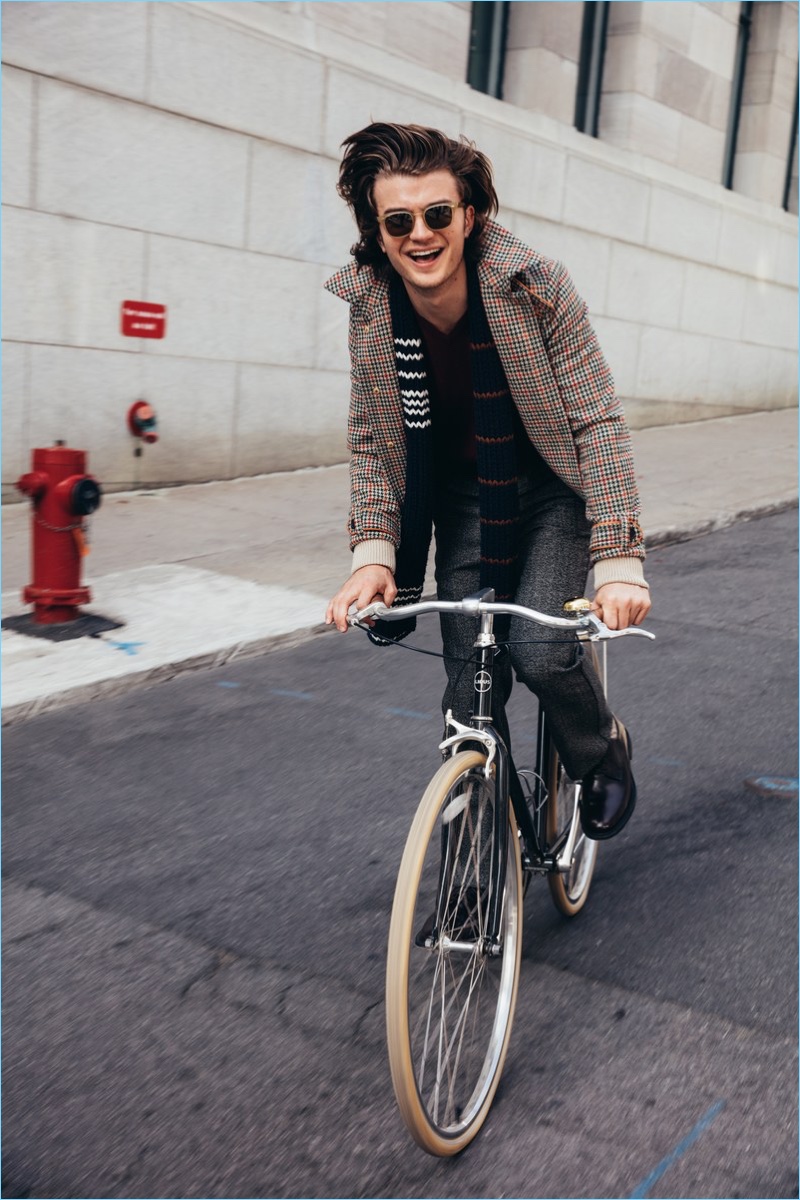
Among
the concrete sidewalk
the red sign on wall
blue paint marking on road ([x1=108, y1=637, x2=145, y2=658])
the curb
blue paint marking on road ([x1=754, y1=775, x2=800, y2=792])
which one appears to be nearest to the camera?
blue paint marking on road ([x1=754, y1=775, x2=800, y2=792])

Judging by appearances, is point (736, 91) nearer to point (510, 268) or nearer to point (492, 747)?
point (510, 268)

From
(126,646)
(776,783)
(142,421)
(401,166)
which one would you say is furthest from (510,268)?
(142,421)

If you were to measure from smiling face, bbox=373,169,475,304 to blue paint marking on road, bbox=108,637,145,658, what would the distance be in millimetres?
3820

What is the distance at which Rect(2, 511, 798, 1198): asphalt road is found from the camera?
2.69 metres

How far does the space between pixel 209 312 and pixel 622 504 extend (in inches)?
311

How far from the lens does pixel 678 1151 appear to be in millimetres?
2705

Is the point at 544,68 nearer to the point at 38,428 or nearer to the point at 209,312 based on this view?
the point at 209,312

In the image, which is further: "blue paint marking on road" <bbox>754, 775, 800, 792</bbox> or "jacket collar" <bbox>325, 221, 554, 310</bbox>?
"blue paint marking on road" <bbox>754, 775, 800, 792</bbox>

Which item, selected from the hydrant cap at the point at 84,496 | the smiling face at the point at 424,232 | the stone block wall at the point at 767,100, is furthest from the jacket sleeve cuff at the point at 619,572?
the stone block wall at the point at 767,100

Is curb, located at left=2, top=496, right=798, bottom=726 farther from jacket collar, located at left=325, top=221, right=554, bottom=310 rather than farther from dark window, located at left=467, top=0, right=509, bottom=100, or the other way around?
dark window, located at left=467, top=0, right=509, bottom=100

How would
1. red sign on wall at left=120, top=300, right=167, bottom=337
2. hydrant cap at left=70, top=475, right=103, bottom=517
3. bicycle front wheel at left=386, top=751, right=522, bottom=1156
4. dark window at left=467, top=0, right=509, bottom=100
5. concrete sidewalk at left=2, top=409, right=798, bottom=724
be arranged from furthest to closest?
1. dark window at left=467, top=0, right=509, bottom=100
2. red sign on wall at left=120, top=300, right=167, bottom=337
3. hydrant cap at left=70, top=475, right=103, bottom=517
4. concrete sidewalk at left=2, top=409, right=798, bottom=724
5. bicycle front wheel at left=386, top=751, right=522, bottom=1156

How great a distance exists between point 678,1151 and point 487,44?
521 inches

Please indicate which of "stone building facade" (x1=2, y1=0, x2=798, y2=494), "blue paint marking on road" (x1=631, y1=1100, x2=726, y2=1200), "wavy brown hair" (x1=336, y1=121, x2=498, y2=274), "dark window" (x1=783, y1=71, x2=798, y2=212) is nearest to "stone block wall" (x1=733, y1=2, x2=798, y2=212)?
"dark window" (x1=783, y1=71, x2=798, y2=212)

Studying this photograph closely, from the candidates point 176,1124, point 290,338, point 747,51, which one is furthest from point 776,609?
point 747,51
